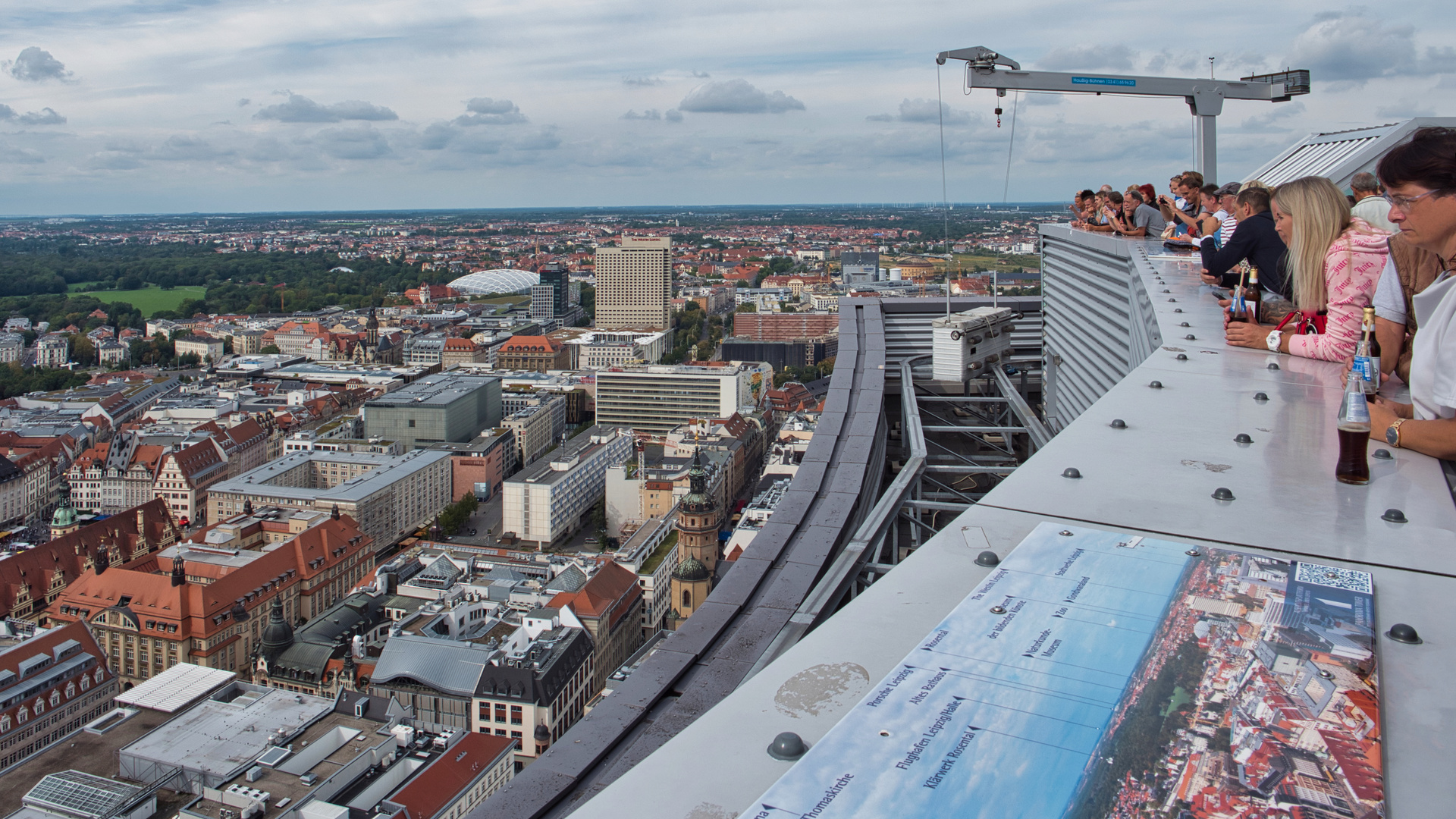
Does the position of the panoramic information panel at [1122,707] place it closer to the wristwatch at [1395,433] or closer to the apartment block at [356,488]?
the wristwatch at [1395,433]

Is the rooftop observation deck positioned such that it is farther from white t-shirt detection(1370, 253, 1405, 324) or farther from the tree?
the tree

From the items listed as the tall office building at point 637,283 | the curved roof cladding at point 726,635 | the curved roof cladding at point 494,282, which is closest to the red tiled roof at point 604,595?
the curved roof cladding at point 726,635

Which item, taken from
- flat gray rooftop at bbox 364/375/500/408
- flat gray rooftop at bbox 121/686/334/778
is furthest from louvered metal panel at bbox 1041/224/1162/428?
flat gray rooftop at bbox 364/375/500/408

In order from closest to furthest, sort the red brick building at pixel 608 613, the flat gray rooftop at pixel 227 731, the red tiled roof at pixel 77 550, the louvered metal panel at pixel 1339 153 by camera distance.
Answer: the louvered metal panel at pixel 1339 153, the flat gray rooftop at pixel 227 731, the red brick building at pixel 608 613, the red tiled roof at pixel 77 550

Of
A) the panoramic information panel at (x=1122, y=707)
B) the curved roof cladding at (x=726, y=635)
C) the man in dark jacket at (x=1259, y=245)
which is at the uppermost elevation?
the man in dark jacket at (x=1259, y=245)

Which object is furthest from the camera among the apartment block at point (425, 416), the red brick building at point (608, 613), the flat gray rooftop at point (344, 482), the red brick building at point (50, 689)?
the apartment block at point (425, 416)

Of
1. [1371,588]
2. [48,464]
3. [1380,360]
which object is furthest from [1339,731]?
[48,464]

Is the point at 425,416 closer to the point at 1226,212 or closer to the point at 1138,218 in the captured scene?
the point at 1138,218
